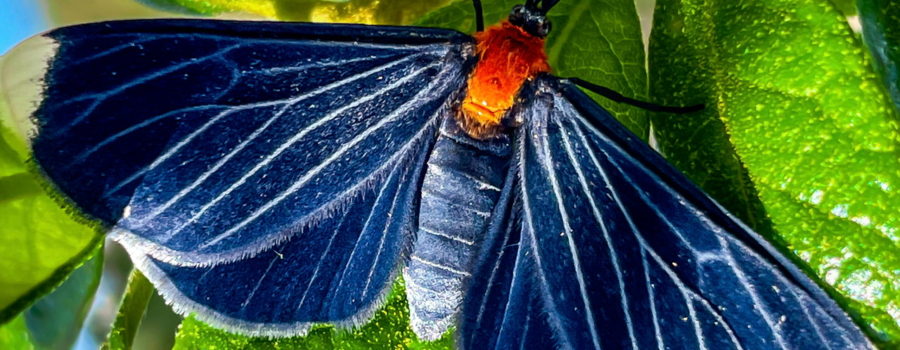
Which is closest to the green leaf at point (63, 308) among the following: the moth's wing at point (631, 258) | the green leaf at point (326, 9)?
the green leaf at point (326, 9)

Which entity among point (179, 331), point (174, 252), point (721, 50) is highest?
point (721, 50)

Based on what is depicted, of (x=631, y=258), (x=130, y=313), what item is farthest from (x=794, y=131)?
(x=130, y=313)

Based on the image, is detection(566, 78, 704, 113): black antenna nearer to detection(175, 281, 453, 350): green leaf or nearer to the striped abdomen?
the striped abdomen

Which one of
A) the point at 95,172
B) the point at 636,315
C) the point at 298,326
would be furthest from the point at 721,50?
the point at 95,172

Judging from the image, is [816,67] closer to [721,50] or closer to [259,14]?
[721,50]

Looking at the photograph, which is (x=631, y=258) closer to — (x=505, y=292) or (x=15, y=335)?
(x=505, y=292)

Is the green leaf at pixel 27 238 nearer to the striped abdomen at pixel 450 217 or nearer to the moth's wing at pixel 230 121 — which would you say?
the moth's wing at pixel 230 121
